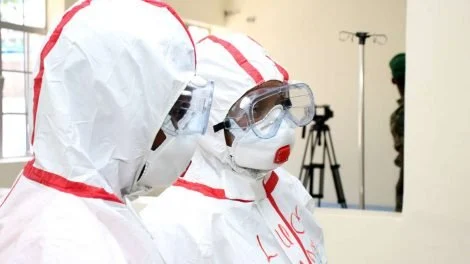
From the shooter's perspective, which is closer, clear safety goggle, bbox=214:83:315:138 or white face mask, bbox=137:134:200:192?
white face mask, bbox=137:134:200:192

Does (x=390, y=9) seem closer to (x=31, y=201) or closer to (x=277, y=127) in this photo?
(x=277, y=127)

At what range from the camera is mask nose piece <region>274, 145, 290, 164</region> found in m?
1.74

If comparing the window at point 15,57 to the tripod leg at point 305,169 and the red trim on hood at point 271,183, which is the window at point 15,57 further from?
the red trim on hood at point 271,183

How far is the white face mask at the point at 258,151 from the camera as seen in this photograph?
1681 mm

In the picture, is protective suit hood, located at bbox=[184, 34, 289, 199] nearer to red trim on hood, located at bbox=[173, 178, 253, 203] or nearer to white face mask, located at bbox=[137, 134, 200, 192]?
red trim on hood, located at bbox=[173, 178, 253, 203]

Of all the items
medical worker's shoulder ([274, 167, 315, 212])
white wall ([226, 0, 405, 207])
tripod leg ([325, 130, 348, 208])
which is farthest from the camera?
white wall ([226, 0, 405, 207])

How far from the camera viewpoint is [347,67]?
20.2 ft

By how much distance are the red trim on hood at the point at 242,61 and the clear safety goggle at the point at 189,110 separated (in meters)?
0.57

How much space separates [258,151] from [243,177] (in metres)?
0.08

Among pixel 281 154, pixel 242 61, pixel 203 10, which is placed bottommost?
pixel 281 154

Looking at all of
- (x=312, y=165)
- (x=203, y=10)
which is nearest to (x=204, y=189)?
(x=312, y=165)

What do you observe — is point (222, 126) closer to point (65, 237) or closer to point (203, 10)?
point (65, 237)

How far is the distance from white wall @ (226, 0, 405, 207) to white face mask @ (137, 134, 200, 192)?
5.09 m

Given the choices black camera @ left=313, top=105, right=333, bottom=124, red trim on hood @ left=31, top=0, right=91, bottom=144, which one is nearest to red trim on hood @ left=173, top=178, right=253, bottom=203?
red trim on hood @ left=31, top=0, right=91, bottom=144
